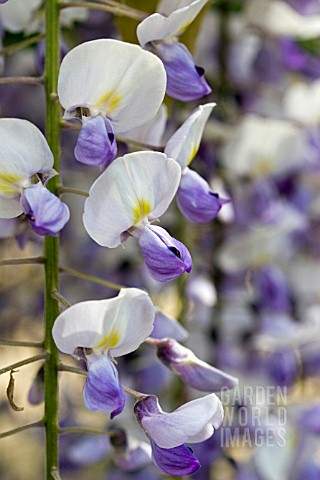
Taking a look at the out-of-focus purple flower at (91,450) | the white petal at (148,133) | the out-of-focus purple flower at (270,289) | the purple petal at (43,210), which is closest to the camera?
the purple petal at (43,210)

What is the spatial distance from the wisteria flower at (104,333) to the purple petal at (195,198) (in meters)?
0.09

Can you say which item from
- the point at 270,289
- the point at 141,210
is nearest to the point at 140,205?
the point at 141,210

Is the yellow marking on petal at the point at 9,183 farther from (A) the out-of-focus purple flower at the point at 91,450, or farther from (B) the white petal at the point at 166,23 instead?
(A) the out-of-focus purple flower at the point at 91,450

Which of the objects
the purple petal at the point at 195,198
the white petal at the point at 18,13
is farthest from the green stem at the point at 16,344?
the white petal at the point at 18,13

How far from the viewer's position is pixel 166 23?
20.7 inches

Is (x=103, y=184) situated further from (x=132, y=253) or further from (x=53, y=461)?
(x=132, y=253)

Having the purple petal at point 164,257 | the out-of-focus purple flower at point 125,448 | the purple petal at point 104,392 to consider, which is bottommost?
the out-of-focus purple flower at point 125,448

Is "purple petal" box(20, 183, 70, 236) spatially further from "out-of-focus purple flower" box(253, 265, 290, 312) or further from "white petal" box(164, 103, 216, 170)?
"out-of-focus purple flower" box(253, 265, 290, 312)

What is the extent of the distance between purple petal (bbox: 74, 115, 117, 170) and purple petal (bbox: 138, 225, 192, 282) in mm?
47

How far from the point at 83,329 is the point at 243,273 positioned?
→ 0.58 meters

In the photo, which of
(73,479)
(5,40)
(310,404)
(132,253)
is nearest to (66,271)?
(5,40)

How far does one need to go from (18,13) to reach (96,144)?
187mm

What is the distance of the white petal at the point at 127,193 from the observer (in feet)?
1.56

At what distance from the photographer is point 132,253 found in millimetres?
999
